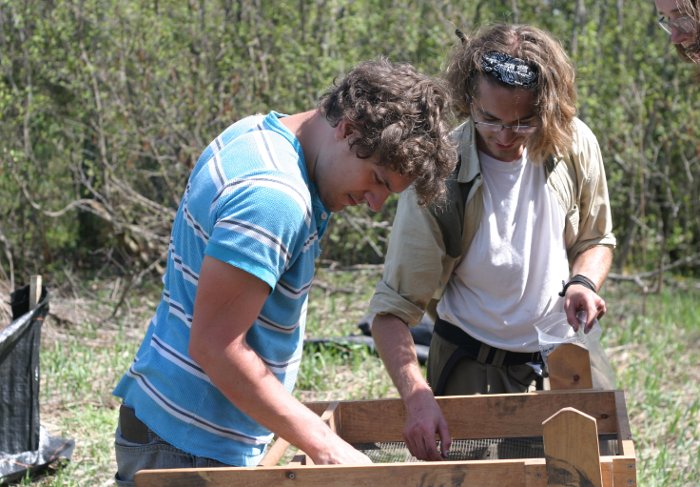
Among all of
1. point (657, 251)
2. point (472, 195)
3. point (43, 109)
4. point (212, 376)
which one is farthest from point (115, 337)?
point (657, 251)

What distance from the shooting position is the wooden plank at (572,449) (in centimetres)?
165

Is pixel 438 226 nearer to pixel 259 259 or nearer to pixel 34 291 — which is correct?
pixel 259 259

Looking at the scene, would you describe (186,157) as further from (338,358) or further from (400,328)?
(400,328)

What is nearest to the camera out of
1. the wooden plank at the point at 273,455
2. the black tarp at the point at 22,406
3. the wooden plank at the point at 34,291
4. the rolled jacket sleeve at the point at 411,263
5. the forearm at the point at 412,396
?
the wooden plank at the point at 273,455

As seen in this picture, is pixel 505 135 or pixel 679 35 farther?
pixel 505 135

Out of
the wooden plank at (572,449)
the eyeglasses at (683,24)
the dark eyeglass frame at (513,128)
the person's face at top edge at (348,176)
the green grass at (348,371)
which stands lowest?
the green grass at (348,371)

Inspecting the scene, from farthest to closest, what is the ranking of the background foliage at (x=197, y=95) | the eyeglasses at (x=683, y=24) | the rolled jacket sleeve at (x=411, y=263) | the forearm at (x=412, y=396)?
Result: the background foliage at (x=197, y=95), the rolled jacket sleeve at (x=411, y=263), the forearm at (x=412, y=396), the eyeglasses at (x=683, y=24)

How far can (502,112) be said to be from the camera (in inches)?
94.8

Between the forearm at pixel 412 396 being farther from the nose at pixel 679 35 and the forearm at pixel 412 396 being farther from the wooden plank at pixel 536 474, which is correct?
the nose at pixel 679 35

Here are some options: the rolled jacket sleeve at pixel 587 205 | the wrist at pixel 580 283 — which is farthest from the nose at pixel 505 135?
the wrist at pixel 580 283

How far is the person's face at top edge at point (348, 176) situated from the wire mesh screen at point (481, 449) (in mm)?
787

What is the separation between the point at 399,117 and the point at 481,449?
993 millimetres

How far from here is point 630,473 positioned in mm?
1726

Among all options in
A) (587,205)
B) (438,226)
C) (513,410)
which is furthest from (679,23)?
(513,410)
